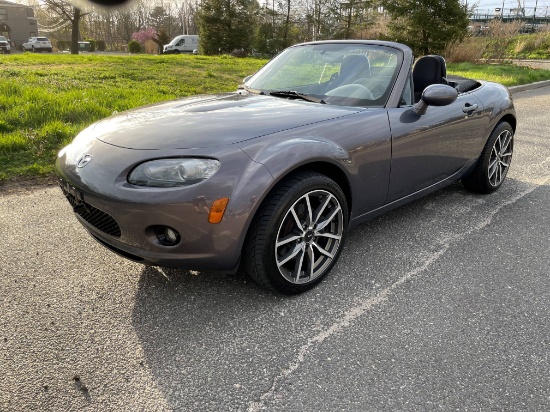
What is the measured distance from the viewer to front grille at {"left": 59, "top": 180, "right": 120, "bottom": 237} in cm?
227

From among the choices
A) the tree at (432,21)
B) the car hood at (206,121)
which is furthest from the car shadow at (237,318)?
the tree at (432,21)

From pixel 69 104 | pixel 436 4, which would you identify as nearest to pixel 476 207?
pixel 69 104

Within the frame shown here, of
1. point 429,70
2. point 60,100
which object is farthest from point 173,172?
point 60,100

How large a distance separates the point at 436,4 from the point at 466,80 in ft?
53.6

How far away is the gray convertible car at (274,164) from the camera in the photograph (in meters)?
2.15

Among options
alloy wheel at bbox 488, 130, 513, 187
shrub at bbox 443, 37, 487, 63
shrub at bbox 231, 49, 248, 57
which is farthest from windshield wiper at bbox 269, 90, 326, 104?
shrub at bbox 231, 49, 248, 57

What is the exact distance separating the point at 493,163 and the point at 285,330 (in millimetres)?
2928

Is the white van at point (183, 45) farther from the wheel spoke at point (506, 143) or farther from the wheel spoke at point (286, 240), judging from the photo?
the wheel spoke at point (286, 240)

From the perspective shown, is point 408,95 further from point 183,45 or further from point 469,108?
point 183,45

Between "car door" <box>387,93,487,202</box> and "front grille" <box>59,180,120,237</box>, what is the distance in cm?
176

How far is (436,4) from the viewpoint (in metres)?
18.2

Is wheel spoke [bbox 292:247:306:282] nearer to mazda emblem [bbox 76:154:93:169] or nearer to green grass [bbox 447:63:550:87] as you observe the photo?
mazda emblem [bbox 76:154:93:169]

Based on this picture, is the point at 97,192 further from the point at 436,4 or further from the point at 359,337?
the point at 436,4

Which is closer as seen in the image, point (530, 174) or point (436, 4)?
point (530, 174)
